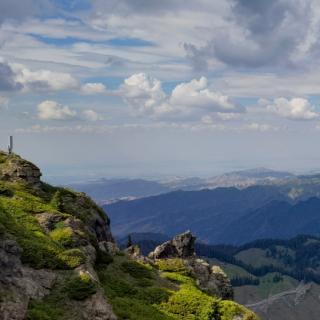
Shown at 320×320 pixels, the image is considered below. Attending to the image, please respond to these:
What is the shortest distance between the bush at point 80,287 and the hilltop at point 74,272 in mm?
65

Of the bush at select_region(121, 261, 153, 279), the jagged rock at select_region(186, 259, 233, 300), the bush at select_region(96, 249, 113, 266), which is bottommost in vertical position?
the jagged rock at select_region(186, 259, 233, 300)

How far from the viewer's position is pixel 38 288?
36.4 m

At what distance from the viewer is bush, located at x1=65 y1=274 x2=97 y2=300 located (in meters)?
36.6

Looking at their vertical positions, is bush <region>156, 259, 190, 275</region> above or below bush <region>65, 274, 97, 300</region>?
below

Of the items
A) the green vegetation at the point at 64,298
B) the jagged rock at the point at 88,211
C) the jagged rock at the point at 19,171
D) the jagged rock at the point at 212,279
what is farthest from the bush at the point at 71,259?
the jagged rock at the point at 212,279

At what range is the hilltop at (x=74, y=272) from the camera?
1391 inches

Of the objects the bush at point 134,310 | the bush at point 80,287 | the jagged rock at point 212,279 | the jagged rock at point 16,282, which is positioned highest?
the jagged rock at point 16,282

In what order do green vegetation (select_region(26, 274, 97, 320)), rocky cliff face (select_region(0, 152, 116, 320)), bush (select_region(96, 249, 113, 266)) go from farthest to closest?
bush (select_region(96, 249, 113, 266)) → rocky cliff face (select_region(0, 152, 116, 320)) → green vegetation (select_region(26, 274, 97, 320))

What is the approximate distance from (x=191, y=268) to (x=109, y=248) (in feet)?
38.4

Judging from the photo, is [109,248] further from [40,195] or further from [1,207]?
[1,207]

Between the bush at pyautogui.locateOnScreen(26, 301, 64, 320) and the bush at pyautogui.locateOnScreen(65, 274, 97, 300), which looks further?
the bush at pyautogui.locateOnScreen(65, 274, 97, 300)

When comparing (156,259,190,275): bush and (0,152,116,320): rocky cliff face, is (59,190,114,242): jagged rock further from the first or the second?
(156,259,190,275): bush

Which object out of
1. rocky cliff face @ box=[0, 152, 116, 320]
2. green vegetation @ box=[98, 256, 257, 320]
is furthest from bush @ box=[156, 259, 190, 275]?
rocky cliff face @ box=[0, 152, 116, 320]

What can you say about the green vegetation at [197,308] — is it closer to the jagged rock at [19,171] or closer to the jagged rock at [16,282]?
the jagged rock at [16,282]
